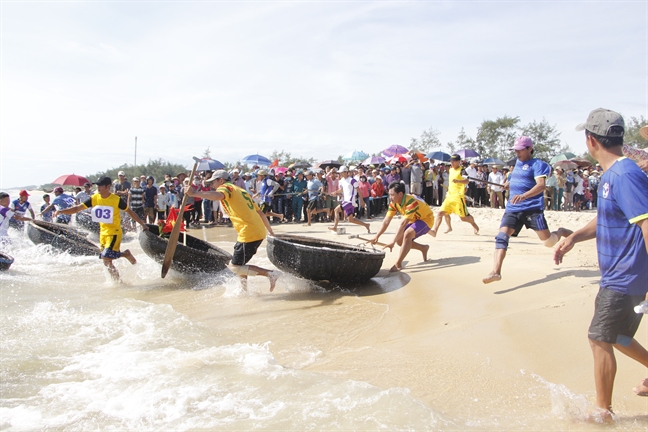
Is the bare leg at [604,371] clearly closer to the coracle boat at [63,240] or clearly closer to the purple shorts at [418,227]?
the purple shorts at [418,227]

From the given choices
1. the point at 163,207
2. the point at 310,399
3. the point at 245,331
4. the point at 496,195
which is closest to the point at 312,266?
the point at 245,331

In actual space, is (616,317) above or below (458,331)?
above

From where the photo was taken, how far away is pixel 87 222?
14906mm

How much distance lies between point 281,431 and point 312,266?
3.59 meters

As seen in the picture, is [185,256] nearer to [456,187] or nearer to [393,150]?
[456,187]

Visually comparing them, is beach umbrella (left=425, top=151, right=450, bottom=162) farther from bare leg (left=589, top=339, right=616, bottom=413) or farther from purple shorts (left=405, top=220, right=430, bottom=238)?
bare leg (left=589, top=339, right=616, bottom=413)

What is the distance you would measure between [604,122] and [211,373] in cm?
349

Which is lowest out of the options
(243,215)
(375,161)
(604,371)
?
(604,371)

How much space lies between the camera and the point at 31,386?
4102mm

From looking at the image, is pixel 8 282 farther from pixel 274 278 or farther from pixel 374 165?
pixel 374 165

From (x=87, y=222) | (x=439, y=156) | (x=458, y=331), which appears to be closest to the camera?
(x=458, y=331)

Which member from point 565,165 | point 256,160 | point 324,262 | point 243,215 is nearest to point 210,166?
point 256,160

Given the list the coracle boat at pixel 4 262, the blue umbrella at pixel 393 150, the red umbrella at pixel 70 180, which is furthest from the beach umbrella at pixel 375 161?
the coracle boat at pixel 4 262

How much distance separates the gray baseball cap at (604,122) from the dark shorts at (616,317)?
939 millimetres
